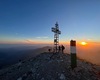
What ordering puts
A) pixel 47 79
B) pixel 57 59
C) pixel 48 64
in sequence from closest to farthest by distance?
pixel 47 79 < pixel 48 64 < pixel 57 59

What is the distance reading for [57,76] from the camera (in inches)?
711

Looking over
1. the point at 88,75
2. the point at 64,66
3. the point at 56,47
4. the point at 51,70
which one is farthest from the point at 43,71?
the point at 56,47

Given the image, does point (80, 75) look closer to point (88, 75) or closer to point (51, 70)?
point (88, 75)

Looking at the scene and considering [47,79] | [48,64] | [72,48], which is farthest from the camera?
[48,64]

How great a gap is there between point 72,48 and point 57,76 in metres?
3.94

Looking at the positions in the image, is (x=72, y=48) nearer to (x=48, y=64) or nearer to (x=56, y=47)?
(x=48, y=64)

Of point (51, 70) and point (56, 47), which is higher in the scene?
point (56, 47)

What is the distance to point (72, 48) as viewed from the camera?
19.2m

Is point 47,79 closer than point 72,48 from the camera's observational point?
Yes

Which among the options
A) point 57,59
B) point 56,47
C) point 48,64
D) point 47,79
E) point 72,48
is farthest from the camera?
point 56,47

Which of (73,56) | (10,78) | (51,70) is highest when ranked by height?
(73,56)

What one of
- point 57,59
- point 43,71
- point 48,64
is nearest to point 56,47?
point 57,59

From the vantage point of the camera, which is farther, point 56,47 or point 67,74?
point 56,47

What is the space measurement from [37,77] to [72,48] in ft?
18.3
